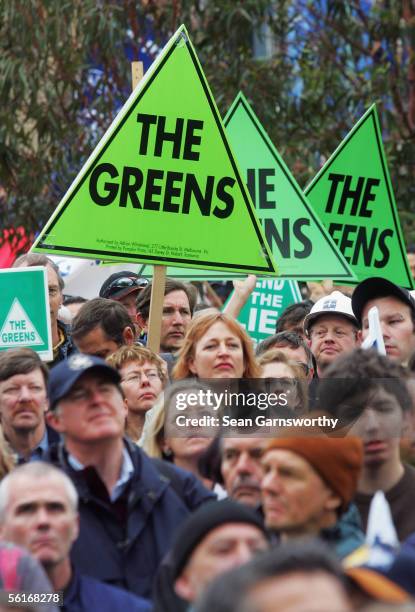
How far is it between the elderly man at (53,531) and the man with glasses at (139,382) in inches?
95.0

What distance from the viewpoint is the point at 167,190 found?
7.88 metres

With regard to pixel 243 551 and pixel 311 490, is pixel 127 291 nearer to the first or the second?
pixel 311 490

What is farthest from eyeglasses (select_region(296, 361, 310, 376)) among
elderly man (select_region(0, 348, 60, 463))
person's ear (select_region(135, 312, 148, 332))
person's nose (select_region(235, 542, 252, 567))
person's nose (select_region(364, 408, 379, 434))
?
person's nose (select_region(235, 542, 252, 567))

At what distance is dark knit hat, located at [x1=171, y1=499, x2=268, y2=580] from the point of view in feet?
16.0

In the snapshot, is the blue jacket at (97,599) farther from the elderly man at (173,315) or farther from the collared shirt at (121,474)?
the elderly man at (173,315)

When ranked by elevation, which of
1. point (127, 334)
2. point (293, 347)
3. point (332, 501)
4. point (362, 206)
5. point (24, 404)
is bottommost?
point (332, 501)

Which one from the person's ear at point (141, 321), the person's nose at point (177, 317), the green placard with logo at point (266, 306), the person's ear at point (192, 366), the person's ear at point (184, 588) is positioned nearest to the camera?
the person's ear at point (184, 588)

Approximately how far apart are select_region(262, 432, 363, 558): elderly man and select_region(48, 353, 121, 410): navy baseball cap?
855 millimetres

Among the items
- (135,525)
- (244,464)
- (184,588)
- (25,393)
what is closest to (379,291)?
(25,393)

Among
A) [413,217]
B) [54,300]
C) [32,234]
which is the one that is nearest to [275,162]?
[54,300]

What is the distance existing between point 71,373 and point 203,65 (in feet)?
31.9

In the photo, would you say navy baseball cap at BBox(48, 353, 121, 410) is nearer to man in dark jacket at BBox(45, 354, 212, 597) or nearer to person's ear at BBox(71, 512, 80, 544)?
man in dark jacket at BBox(45, 354, 212, 597)

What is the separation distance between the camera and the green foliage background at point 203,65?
49.2 feet

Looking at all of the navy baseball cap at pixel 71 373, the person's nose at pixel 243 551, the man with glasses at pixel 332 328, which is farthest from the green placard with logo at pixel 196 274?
the person's nose at pixel 243 551
